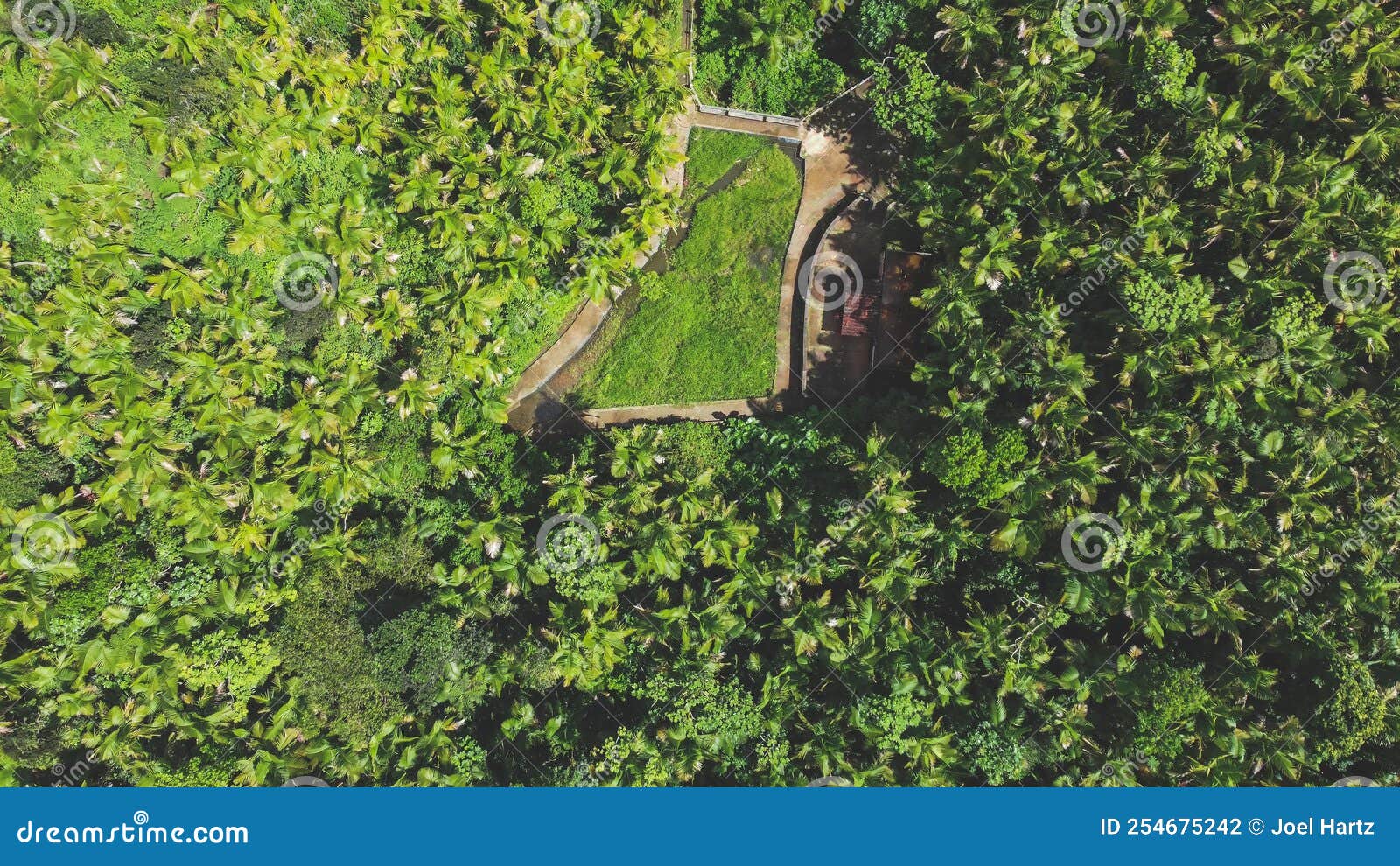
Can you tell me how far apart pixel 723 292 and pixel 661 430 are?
336 cm

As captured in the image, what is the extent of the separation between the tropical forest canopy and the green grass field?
1120 millimetres

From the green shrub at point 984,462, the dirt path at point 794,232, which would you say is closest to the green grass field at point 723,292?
the dirt path at point 794,232

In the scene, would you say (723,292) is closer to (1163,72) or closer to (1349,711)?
(1163,72)

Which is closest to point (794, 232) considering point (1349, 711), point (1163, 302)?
point (1163, 302)

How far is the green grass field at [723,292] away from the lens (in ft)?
52.7

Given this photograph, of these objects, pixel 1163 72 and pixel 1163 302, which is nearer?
pixel 1163 302

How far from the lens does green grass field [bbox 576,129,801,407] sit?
16.1 m

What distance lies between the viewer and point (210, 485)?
1423 cm

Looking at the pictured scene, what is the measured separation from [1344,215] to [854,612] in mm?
11493

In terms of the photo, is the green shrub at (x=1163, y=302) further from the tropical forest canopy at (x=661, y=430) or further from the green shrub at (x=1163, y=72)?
the green shrub at (x=1163, y=72)

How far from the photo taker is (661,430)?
51.0 ft

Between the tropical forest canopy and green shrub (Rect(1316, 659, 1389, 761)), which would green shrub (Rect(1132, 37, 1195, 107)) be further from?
green shrub (Rect(1316, 659, 1389, 761))

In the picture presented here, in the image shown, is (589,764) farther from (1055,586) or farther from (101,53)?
(101,53)

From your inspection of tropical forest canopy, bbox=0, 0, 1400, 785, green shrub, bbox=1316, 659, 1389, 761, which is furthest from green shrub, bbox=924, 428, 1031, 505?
green shrub, bbox=1316, 659, 1389, 761
